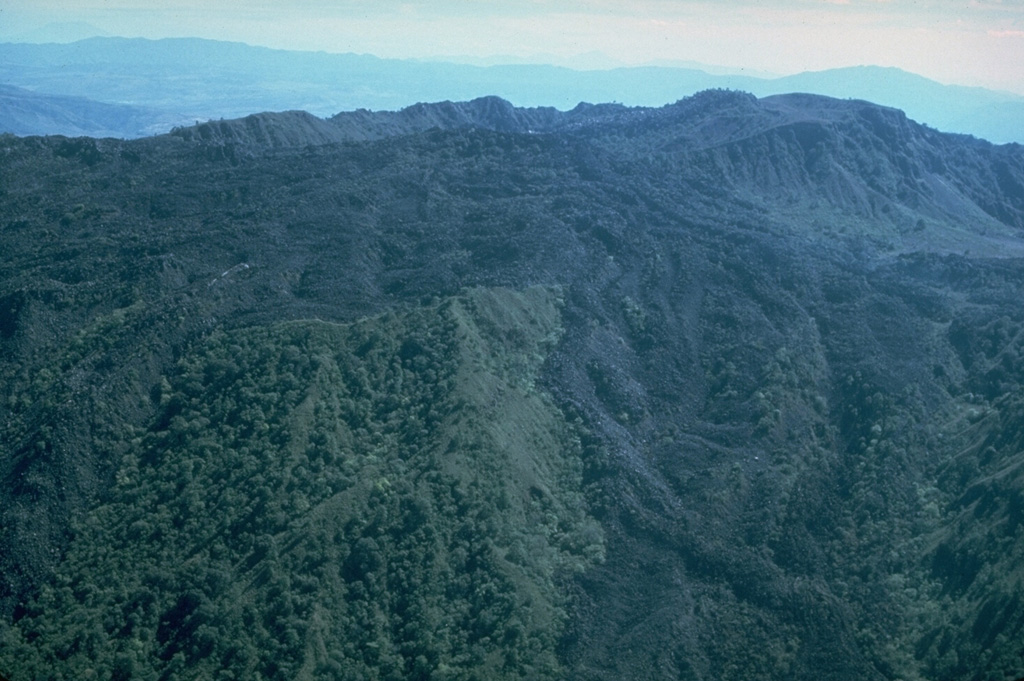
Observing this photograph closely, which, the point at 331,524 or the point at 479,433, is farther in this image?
the point at 479,433

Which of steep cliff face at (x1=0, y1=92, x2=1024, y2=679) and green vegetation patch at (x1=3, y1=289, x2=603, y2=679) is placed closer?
green vegetation patch at (x1=3, y1=289, x2=603, y2=679)

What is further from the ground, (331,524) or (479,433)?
(479,433)

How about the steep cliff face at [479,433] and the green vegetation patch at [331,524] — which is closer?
the green vegetation patch at [331,524]

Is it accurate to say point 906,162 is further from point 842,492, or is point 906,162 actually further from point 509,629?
point 509,629
